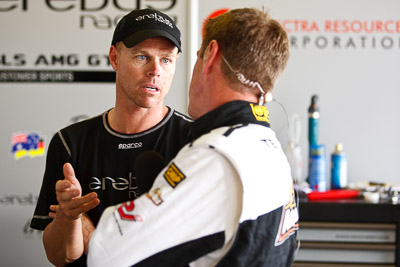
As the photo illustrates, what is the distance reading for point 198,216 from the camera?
86cm

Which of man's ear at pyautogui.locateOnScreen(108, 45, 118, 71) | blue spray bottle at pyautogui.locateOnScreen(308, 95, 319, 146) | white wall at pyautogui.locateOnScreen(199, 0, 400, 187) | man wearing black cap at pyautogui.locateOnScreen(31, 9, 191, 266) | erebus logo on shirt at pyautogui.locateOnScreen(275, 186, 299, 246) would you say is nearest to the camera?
erebus logo on shirt at pyautogui.locateOnScreen(275, 186, 299, 246)

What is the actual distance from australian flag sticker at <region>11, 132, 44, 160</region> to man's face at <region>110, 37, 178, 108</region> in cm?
133

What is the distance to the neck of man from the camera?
135 cm

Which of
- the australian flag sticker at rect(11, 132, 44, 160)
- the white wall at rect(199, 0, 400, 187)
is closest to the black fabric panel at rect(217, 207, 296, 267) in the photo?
the white wall at rect(199, 0, 400, 187)

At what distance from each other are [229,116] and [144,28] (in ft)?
1.48

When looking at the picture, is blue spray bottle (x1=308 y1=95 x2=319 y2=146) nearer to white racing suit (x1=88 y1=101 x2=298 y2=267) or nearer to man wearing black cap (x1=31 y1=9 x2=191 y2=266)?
man wearing black cap (x1=31 y1=9 x2=191 y2=266)

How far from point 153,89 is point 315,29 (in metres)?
1.45

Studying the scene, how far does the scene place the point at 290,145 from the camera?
2436 millimetres

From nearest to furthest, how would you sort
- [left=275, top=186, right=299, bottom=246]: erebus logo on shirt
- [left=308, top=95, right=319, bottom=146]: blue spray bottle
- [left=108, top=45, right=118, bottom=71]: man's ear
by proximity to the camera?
[left=275, top=186, right=299, bottom=246]: erebus logo on shirt → [left=108, top=45, right=118, bottom=71]: man's ear → [left=308, top=95, right=319, bottom=146]: blue spray bottle

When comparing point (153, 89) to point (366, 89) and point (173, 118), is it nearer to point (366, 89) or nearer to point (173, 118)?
point (173, 118)

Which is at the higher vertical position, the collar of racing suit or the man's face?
the man's face

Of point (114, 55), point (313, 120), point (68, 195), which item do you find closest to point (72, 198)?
point (68, 195)

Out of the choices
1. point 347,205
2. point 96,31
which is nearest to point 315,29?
point 347,205

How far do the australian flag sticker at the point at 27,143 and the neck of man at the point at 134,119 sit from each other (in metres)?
1.33
